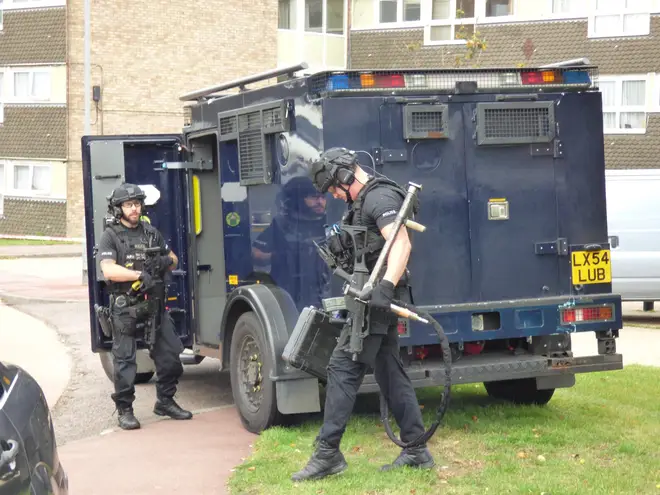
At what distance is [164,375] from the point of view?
8.49m

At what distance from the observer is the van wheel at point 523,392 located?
27.9ft

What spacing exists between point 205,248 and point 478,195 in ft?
9.62

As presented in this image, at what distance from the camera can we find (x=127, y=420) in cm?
824

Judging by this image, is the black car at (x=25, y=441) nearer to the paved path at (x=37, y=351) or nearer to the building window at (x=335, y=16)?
the paved path at (x=37, y=351)

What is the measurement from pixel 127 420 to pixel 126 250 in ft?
4.18

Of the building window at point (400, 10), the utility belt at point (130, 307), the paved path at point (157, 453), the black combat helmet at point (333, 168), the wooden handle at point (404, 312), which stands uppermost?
the building window at point (400, 10)

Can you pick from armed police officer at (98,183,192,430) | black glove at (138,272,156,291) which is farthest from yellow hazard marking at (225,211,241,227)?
black glove at (138,272,156,291)

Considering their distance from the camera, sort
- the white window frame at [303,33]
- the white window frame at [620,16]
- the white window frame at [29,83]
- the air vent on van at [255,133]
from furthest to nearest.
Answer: the white window frame at [303,33]
the white window frame at [29,83]
the white window frame at [620,16]
the air vent on van at [255,133]

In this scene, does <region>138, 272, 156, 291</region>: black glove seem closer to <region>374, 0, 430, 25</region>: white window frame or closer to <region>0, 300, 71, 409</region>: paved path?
<region>0, 300, 71, 409</region>: paved path

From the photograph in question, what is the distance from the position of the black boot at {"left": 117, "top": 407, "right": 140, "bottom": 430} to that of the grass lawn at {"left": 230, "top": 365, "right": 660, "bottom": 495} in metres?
1.24

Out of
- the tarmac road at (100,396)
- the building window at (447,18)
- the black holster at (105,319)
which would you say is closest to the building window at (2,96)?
the building window at (447,18)

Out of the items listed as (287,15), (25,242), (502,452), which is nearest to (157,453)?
(502,452)

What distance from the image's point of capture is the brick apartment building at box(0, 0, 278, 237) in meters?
34.2

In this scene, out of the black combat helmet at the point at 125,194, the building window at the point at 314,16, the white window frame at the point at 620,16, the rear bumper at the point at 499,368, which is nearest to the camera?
the rear bumper at the point at 499,368
